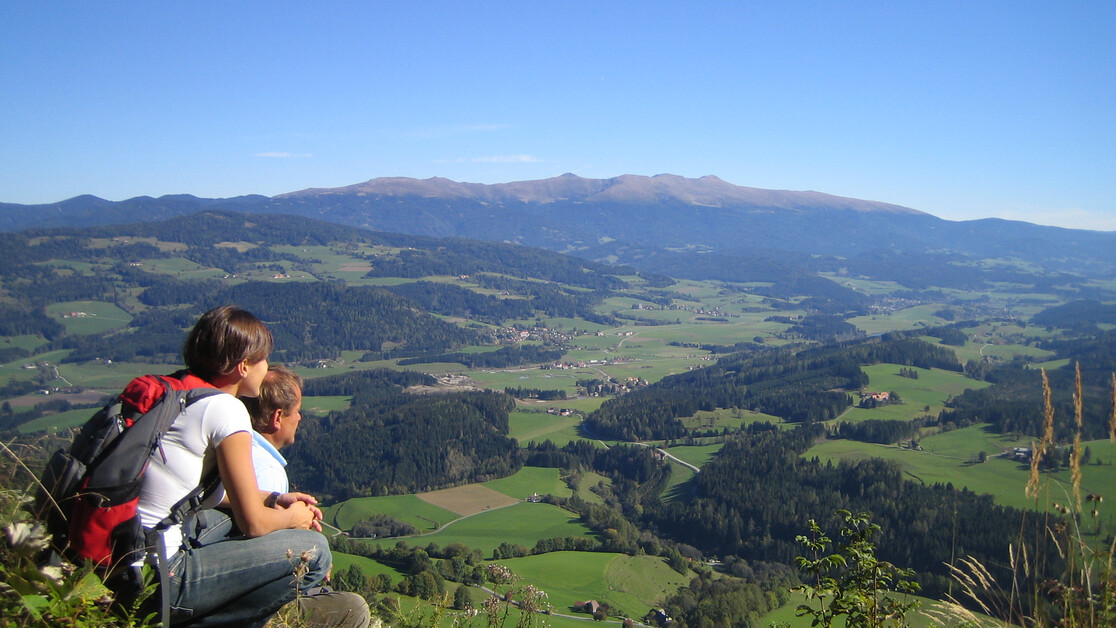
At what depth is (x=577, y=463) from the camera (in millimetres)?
48656

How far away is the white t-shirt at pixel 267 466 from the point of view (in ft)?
13.0

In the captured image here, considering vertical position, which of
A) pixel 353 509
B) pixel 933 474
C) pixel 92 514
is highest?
pixel 92 514

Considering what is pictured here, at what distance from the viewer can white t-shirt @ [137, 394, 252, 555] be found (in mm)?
3070

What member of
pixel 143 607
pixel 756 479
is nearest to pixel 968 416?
pixel 756 479

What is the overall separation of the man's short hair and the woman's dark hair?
73 cm

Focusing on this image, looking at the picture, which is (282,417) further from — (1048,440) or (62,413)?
(62,413)

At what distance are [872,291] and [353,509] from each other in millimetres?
163344

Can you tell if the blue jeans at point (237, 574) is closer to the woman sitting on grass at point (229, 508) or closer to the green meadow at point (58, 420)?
the woman sitting on grass at point (229, 508)

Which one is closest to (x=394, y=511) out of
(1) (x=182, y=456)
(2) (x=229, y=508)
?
(2) (x=229, y=508)

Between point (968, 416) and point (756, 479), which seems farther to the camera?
point (968, 416)

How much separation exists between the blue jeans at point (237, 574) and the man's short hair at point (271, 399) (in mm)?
884

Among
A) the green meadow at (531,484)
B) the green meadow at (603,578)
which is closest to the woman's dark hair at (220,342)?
the green meadow at (603,578)

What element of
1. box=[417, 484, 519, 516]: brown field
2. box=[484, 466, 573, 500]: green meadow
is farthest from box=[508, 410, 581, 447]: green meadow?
box=[417, 484, 519, 516]: brown field

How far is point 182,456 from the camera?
311 cm
